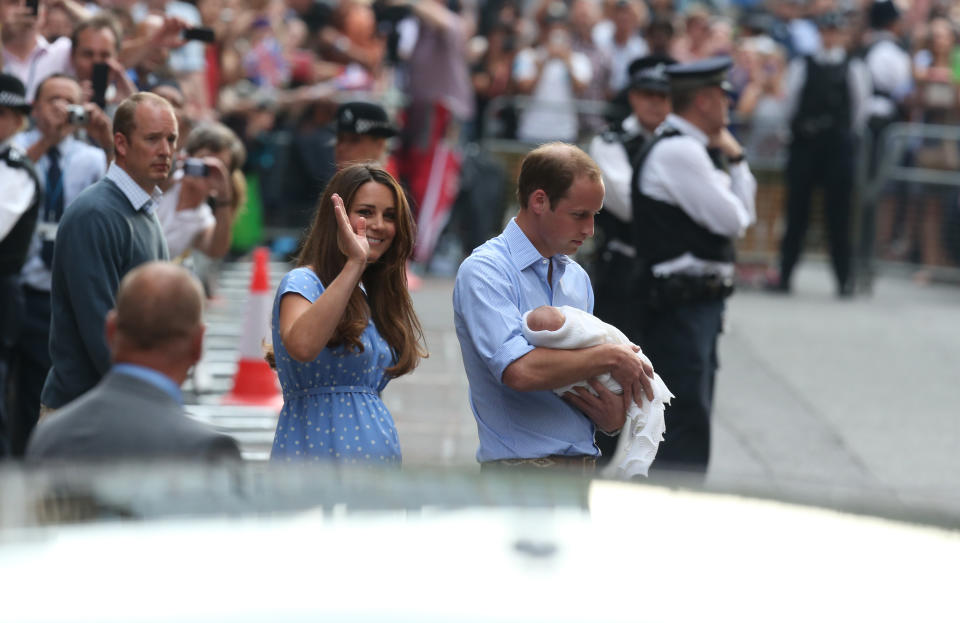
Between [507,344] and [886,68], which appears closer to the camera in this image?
[507,344]

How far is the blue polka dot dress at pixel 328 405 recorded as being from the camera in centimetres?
455

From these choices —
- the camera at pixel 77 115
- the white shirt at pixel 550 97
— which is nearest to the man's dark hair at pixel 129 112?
the camera at pixel 77 115

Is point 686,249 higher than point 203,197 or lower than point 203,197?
lower

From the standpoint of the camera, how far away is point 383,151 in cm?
680

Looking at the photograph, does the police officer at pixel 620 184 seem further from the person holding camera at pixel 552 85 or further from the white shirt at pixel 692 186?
the person holding camera at pixel 552 85

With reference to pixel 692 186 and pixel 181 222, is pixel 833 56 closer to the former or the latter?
pixel 692 186

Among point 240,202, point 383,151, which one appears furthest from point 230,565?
point 240,202

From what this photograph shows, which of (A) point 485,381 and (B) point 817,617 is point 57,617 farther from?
(A) point 485,381

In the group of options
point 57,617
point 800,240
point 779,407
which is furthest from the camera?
point 800,240

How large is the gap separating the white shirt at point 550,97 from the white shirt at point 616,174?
23.9ft

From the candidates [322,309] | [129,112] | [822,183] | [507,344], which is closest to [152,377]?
[322,309]

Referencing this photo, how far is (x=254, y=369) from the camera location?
348 inches

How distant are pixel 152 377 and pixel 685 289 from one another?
12.9 feet

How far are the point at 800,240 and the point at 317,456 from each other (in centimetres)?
1088
